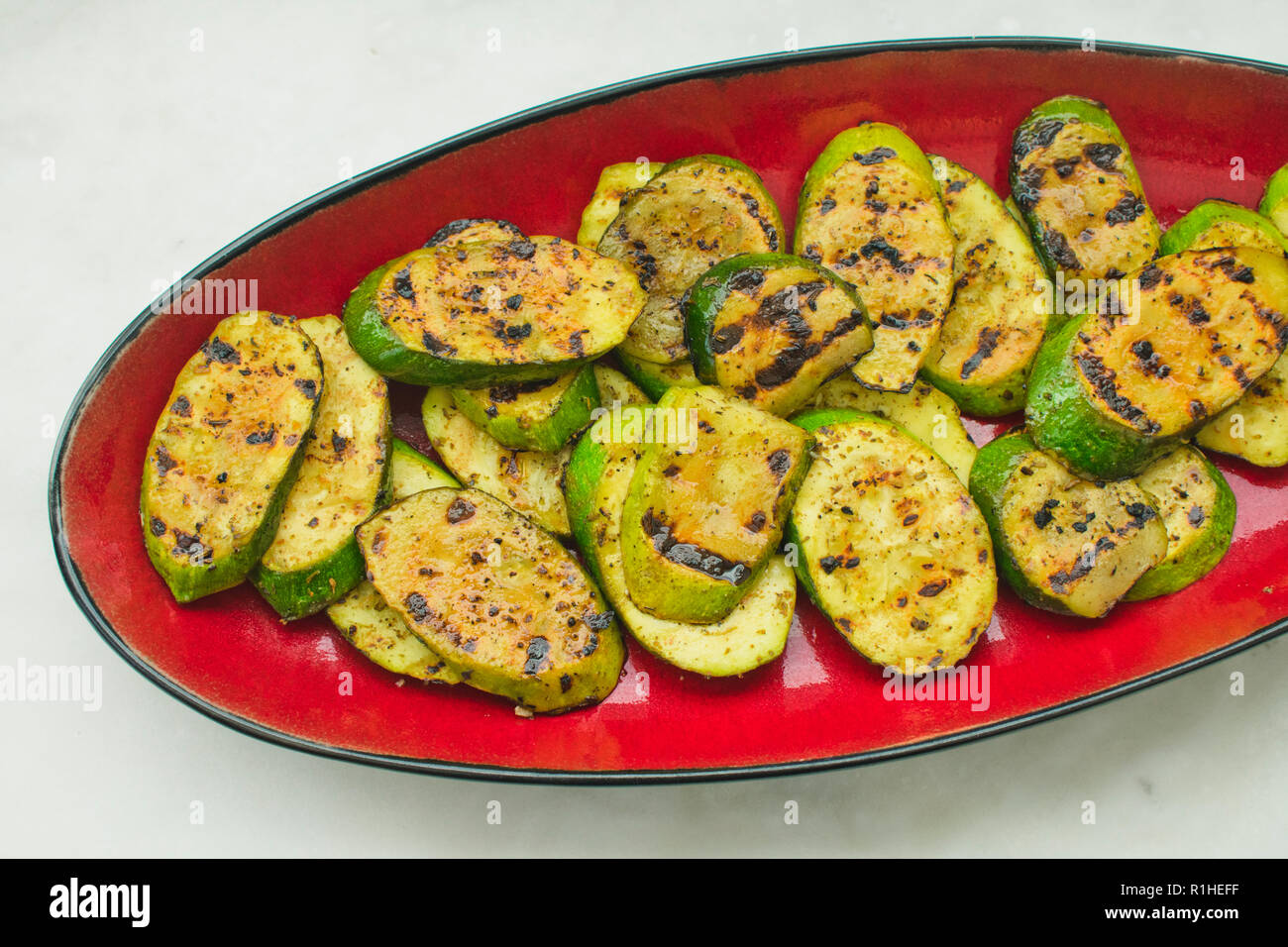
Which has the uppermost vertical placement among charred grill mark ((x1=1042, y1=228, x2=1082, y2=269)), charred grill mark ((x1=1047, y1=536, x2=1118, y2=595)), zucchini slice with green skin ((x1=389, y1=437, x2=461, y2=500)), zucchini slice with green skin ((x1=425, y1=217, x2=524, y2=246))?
zucchini slice with green skin ((x1=425, y1=217, x2=524, y2=246))

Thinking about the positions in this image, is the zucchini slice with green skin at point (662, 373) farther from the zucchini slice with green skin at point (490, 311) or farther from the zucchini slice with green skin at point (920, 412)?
the zucchini slice with green skin at point (920, 412)

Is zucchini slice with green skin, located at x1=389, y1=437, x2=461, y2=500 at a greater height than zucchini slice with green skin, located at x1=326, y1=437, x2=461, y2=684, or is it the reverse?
zucchini slice with green skin, located at x1=389, y1=437, x2=461, y2=500

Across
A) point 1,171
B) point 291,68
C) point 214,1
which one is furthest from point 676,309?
point 1,171

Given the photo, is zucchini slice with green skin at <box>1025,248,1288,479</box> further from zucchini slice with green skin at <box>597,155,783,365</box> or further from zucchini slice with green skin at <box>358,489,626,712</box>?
zucchini slice with green skin at <box>358,489,626,712</box>

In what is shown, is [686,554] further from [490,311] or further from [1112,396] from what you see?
[1112,396]

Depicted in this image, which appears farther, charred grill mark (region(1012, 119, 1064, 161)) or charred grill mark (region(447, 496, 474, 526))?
charred grill mark (region(1012, 119, 1064, 161))

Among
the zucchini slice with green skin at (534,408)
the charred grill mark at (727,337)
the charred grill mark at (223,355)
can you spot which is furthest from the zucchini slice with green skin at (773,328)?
the charred grill mark at (223,355)

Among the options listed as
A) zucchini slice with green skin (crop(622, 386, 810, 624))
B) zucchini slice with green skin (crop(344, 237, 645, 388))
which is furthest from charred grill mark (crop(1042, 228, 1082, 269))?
zucchini slice with green skin (crop(344, 237, 645, 388))

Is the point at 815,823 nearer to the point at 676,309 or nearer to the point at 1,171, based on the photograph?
the point at 676,309
